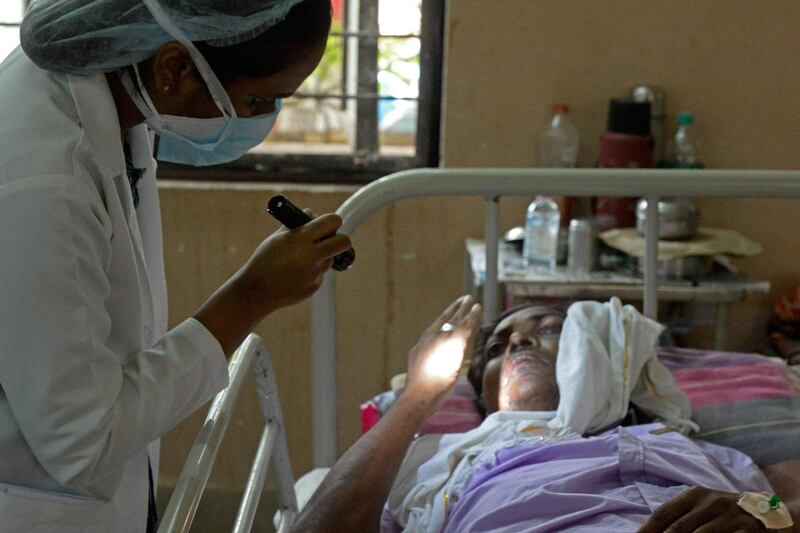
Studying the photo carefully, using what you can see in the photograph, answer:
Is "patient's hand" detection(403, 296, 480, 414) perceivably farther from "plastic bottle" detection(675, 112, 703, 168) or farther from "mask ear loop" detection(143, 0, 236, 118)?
"plastic bottle" detection(675, 112, 703, 168)

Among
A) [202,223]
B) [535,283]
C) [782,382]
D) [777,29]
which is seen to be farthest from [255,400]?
[777,29]

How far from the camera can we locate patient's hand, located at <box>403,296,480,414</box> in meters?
2.02

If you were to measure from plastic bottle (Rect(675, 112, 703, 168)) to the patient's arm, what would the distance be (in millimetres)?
1359

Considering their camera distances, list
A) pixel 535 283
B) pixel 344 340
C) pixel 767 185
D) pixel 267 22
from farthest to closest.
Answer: pixel 344 340
pixel 535 283
pixel 767 185
pixel 267 22

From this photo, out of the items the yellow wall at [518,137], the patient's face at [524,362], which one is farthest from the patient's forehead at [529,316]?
the yellow wall at [518,137]

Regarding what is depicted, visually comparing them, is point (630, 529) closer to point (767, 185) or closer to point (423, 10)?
point (767, 185)

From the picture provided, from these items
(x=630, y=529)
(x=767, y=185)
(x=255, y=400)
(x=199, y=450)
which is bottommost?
(x=255, y=400)

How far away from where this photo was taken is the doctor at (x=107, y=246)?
44.6 inches

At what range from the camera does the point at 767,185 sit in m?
2.09

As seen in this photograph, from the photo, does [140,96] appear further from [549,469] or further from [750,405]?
[750,405]

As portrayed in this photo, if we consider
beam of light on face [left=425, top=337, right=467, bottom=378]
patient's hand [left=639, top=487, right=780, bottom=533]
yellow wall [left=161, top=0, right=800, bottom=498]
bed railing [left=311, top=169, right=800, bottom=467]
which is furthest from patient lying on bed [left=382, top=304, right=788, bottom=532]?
yellow wall [left=161, top=0, right=800, bottom=498]

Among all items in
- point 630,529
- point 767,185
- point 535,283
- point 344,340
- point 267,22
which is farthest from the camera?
point 344,340

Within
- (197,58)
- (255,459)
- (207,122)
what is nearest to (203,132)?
(207,122)

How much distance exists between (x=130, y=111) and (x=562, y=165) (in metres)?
2.10
